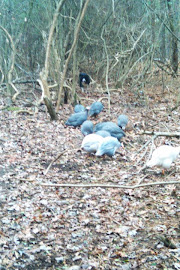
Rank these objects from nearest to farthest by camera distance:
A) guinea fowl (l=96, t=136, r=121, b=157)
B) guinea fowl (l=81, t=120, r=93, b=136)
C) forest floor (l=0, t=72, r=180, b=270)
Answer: forest floor (l=0, t=72, r=180, b=270)
guinea fowl (l=96, t=136, r=121, b=157)
guinea fowl (l=81, t=120, r=93, b=136)

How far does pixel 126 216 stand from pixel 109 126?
348 cm

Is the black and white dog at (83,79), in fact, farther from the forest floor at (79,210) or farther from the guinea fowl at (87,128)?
the guinea fowl at (87,128)

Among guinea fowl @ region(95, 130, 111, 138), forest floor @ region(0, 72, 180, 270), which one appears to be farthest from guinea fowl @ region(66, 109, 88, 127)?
guinea fowl @ region(95, 130, 111, 138)

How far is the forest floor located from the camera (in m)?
3.86

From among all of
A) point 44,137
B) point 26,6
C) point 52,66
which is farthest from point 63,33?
point 44,137

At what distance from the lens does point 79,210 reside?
496 centimetres

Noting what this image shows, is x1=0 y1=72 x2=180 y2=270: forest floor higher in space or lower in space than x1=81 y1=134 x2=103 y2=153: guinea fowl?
lower

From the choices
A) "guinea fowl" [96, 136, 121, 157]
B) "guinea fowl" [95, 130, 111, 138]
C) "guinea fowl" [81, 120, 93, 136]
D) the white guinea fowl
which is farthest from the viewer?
"guinea fowl" [81, 120, 93, 136]

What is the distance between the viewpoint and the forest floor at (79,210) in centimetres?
386

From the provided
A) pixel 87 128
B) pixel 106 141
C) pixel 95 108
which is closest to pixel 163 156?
pixel 106 141

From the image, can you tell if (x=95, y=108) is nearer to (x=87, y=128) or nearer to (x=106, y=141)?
(x=87, y=128)

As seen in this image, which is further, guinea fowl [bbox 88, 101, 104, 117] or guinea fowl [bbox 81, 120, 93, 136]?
guinea fowl [bbox 88, 101, 104, 117]

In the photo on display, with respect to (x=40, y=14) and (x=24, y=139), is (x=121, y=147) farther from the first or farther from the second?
(x=40, y=14)

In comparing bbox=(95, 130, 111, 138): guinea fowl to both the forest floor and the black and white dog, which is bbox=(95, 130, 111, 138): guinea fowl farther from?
the black and white dog
